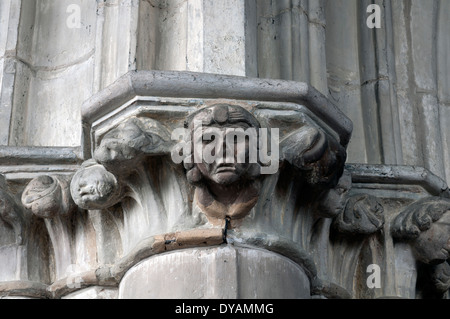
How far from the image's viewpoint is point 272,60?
350 centimetres

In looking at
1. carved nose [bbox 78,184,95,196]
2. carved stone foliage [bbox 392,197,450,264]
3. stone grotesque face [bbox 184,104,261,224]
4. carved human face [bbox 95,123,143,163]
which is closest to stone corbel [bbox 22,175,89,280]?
carved nose [bbox 78,184,95,196]

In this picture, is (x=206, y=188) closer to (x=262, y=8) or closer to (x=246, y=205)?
(x=246, y=205)

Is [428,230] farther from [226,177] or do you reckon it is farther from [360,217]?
[226,177]

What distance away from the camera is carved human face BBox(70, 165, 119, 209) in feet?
10.5

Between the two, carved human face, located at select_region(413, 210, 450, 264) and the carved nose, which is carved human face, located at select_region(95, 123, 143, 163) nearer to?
the carved nose

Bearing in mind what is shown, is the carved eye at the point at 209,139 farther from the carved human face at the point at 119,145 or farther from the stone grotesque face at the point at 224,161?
the carved human face at the point at 119,145

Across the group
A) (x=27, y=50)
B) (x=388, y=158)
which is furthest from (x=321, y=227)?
(x=27, y=50)

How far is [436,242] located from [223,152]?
80 centimetres

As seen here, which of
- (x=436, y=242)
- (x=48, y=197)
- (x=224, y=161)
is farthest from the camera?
(x=436, y=242)

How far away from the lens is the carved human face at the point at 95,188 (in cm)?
320

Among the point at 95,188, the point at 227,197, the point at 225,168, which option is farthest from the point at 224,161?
the point at 95,188

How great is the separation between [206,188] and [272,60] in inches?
23.6

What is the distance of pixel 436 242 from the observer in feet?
11.3

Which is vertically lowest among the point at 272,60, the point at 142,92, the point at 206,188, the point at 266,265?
the point at 266,265
